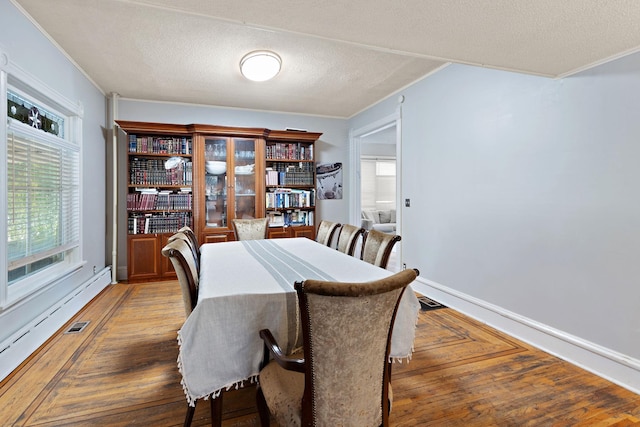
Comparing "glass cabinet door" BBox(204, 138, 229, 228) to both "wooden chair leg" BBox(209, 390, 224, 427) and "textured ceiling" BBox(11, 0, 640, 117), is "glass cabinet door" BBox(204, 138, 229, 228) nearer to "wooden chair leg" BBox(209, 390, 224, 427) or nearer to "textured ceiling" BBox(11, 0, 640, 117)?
"textured ceiling" BBox(11, 0, 640, 117)

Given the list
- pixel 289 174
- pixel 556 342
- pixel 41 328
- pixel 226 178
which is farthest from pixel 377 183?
pixel 41 328

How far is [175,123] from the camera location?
14.7 feet

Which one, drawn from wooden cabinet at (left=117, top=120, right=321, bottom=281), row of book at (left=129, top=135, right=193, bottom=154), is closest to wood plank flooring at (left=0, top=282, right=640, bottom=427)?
wooden cabinet at (left=117, top=120, right=321, bottom=281)

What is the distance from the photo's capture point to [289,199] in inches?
193

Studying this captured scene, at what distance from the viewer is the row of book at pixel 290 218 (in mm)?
4832

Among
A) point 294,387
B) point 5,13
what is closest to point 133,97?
point 5,13

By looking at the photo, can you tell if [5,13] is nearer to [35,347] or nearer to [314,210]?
[35,347]

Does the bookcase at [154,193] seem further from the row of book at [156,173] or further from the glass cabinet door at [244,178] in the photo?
the glass cabinet door at [244,178]

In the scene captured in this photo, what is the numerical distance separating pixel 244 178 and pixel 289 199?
0.76 metres

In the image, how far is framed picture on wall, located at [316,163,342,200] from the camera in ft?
17.2

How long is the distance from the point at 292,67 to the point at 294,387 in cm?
298

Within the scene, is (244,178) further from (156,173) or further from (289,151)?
(156,173)

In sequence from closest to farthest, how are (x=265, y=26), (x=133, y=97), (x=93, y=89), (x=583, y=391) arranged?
(x=265, y=26)
(x=583, y=391)
(x=93, y=89)
(x=133, y=97)

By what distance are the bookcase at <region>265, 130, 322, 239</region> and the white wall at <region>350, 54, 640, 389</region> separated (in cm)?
194
